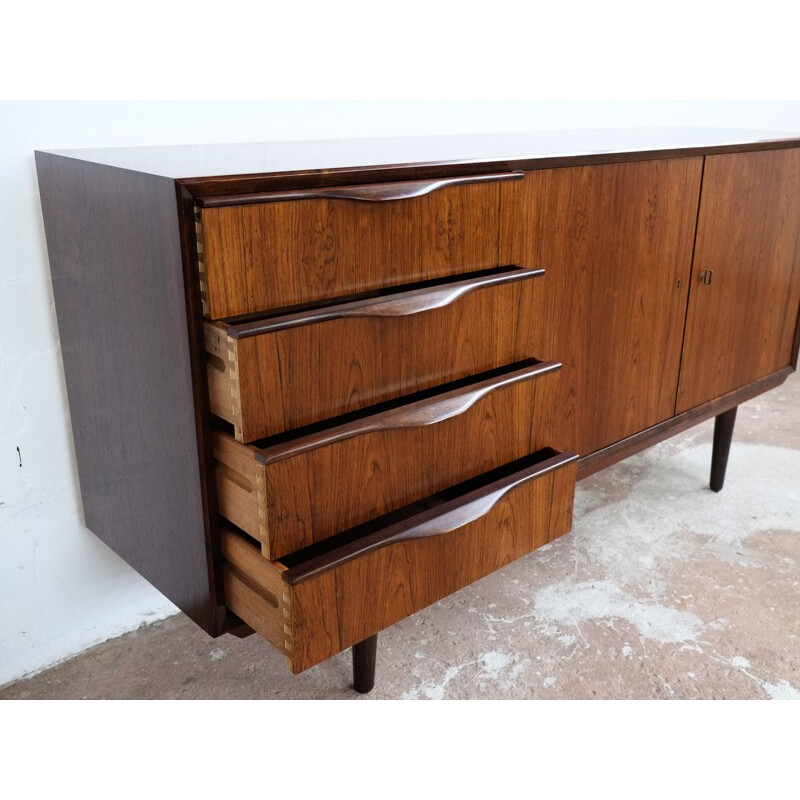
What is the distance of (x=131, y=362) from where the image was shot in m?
1.15

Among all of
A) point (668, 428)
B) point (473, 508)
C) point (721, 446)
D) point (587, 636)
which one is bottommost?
point (587, 636)

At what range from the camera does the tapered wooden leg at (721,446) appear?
6.91 feet

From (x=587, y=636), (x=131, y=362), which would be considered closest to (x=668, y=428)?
(x=587, y=636)

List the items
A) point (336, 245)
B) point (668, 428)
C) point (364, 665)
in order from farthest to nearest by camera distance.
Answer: point (668, 428) → point (364, 665) → point (336, 245)

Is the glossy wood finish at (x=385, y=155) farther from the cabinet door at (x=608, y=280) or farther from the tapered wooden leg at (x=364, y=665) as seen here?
the tapered wooden leg at (x=364, y=665)

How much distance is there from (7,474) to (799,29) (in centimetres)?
255

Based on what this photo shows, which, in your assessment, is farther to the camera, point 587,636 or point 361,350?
point 587,636

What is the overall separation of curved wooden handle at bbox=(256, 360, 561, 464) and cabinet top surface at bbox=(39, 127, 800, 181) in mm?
313

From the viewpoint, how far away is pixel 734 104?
2682mm

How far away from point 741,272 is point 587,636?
0.85 meters

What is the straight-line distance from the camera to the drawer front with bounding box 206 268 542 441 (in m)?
0.98

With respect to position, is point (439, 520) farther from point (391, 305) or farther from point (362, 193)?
point (362, 193)

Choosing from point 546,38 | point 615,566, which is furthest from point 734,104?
point 615,566

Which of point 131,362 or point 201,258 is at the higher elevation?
point 201,258
